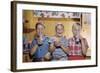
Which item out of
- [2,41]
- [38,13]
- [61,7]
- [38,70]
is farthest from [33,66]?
[61,7]

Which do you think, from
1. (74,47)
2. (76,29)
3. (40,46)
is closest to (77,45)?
(74,47)

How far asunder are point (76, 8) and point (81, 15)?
0.26ft

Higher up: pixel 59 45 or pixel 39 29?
pixel 39 29

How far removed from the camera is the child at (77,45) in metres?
1.88

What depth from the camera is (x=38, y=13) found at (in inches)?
69.2

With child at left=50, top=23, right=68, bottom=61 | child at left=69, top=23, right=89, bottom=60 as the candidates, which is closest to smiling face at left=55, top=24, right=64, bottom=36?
child at left=50, top=23, right=68, bottom=61

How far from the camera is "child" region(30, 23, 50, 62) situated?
175cm

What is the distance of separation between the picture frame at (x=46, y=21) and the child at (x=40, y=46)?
41 millimetres

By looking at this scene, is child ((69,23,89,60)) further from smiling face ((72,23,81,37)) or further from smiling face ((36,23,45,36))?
smiling face ((36,23,45,36))

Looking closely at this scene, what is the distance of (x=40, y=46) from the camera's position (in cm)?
177

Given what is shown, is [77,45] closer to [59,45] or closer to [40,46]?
[59,45]

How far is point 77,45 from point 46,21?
0.35m

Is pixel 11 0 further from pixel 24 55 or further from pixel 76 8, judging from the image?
pixel 76 8

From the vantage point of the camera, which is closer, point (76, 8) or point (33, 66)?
point (33, 66)
